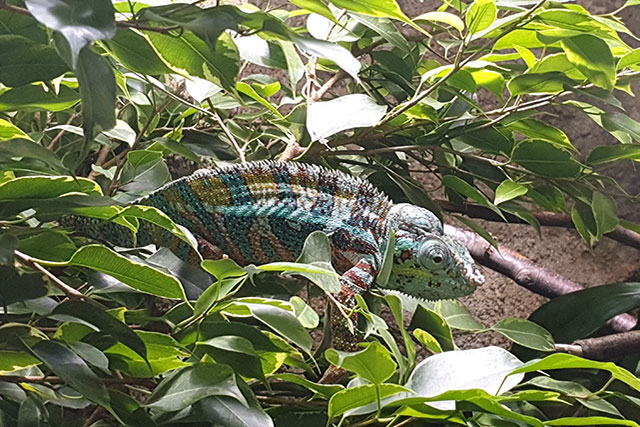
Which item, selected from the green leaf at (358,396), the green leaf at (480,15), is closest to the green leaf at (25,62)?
the green leaf at (358,396)

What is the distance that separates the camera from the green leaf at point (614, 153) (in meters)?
1.08

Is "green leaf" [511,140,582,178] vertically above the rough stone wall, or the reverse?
"green leaf" [511,140,582,178]

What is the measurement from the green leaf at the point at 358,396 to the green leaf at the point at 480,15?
51 cm

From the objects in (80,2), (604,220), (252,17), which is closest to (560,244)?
(604,220)

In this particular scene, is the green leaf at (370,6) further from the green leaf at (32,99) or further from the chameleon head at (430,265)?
the chameleon head at (430,265)

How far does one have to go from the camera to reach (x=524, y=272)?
1472 mm

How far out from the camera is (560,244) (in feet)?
6.26

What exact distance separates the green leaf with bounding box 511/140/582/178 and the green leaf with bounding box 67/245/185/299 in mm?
640

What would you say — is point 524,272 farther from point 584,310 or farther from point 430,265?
point 430,265

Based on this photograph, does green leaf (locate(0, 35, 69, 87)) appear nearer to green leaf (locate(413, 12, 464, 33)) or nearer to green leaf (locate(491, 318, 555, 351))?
green leaf (locate(413, 12, 464, 33))

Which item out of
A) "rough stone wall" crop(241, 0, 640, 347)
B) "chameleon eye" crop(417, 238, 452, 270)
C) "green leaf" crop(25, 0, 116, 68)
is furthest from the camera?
"rough stone wall" crop(241, 0, 640, 347)

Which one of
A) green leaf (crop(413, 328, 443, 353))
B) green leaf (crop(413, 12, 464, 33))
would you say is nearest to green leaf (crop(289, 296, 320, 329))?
green leaf (crop(413, 328, 443, 353))

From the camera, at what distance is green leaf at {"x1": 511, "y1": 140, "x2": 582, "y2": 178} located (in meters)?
1.09

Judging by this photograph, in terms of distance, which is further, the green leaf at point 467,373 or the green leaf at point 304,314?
the green leaf at point 304,314
